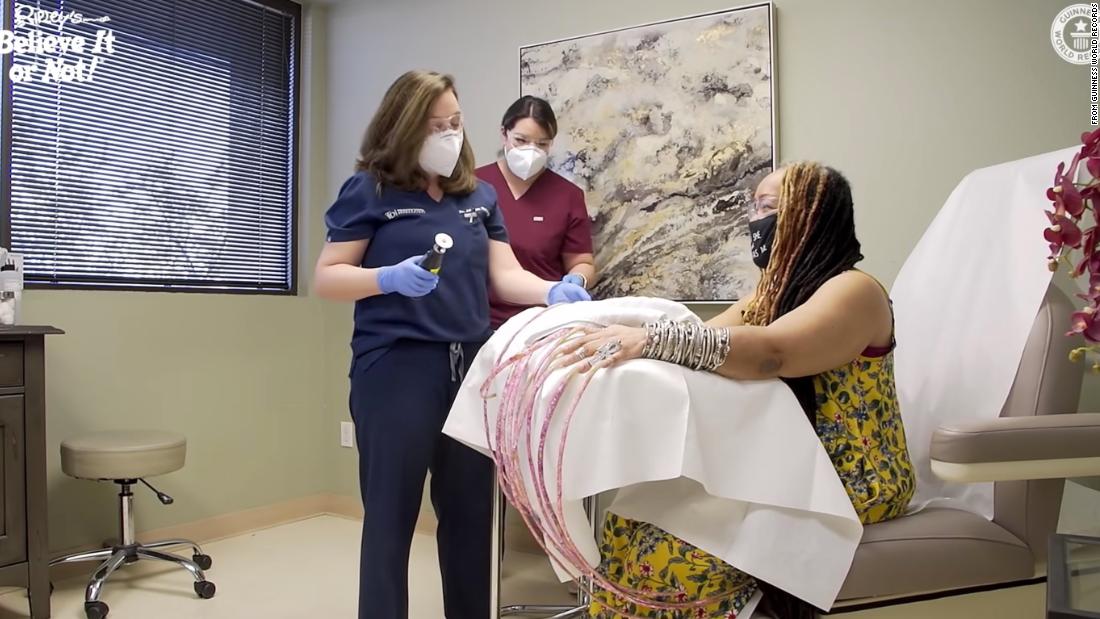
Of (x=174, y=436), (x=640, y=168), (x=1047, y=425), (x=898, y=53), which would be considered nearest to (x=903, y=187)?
(x=898, y=53)

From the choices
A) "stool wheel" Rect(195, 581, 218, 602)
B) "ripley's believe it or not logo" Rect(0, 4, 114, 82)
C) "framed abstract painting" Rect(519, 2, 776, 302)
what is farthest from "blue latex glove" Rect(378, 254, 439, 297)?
"ripley's believe it or not logo" Rect(0, 4, 114, 82)

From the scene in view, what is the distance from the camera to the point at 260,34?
3.28m

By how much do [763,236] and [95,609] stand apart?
199 cm

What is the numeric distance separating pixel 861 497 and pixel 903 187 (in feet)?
4.28

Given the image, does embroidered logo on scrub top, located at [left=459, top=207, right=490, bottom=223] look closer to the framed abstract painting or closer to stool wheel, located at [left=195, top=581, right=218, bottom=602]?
the framed abstract painting

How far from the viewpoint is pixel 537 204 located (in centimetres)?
247

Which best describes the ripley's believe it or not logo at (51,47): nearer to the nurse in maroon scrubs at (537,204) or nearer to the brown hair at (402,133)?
the nurse in maroon scrubs at (537,204)

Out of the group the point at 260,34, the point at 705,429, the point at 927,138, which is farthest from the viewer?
the point at 260,34

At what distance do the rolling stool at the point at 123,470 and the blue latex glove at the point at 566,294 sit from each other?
138 centimetres

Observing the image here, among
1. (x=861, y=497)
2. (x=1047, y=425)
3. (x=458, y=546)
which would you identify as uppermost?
(x=1047, y=425)

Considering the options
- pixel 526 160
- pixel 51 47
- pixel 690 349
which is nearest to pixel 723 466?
pixel 690 349

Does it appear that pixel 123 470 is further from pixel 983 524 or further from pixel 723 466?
pixel 983 524

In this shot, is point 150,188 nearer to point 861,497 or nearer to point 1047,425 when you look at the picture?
point 861,497

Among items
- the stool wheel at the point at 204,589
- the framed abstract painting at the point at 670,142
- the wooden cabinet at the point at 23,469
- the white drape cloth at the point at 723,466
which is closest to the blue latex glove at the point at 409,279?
the white drape cloth at the point at 723,466
